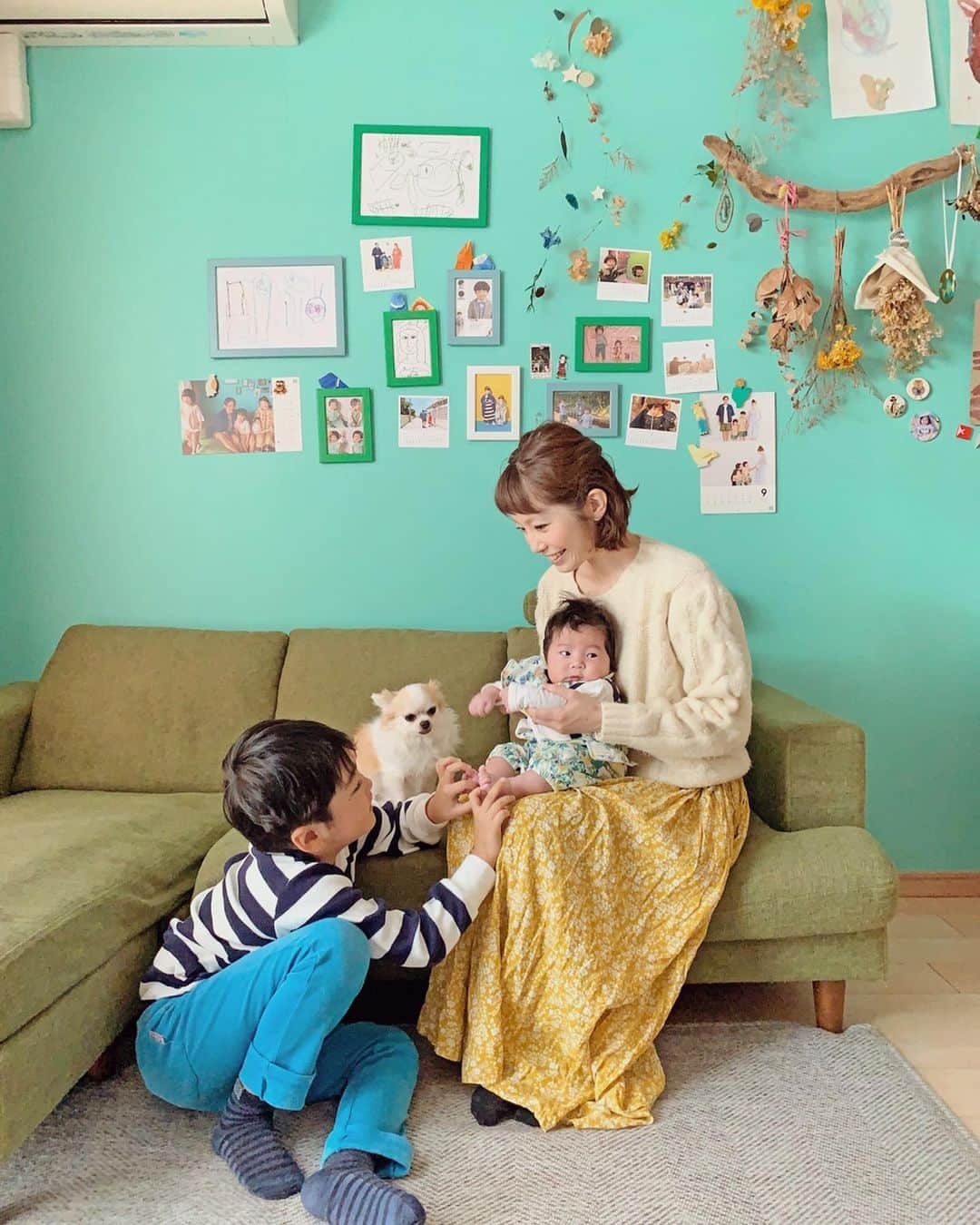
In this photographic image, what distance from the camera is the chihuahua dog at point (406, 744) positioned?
208 centimetres

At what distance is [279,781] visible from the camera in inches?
63.0

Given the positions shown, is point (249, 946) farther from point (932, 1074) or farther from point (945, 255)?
point (945, 255)

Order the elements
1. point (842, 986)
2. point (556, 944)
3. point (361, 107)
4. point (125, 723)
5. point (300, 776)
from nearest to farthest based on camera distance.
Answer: point (300, 776)
point (556, 944)
point (842, 986)
point (125, 723)
point (361, 107)

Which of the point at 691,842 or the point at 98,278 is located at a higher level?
the point at 98,278

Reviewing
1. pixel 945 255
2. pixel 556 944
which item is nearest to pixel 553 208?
pixel 945 255

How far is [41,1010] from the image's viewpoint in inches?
59.2

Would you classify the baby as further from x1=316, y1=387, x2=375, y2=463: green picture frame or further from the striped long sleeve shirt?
x1=316, y1=387, x2=375, y2=463: green picture frame

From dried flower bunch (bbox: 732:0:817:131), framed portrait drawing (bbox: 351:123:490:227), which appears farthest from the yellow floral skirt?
dried flower bunch (bbox: 732:0:817:131)

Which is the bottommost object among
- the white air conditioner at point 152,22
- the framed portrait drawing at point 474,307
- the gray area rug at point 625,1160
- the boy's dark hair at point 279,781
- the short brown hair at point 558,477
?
the gray area rug at point 625,1160

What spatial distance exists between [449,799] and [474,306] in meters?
1.38

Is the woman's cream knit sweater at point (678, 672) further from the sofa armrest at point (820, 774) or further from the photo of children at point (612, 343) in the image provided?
the photo of children at point (612, 343)

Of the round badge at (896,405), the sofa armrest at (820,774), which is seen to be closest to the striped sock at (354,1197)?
the sofa armrest at (820,774)

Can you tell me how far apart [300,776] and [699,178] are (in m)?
1.92

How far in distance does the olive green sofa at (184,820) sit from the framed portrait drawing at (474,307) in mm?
778
